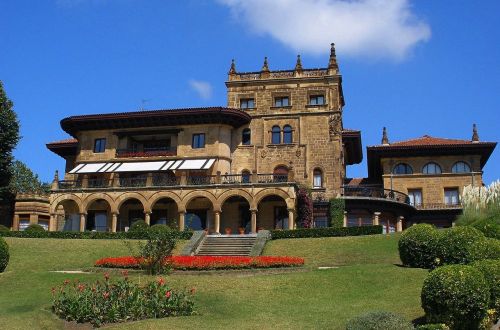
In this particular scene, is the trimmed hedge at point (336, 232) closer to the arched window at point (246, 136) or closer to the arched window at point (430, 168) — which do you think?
the arched window at point (246, 136)

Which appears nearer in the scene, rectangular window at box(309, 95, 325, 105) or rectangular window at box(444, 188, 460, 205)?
rectangular window at box(309, 95, 325, 105)

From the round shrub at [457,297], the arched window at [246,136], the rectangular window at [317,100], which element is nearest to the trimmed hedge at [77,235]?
the arched window at [246,136]

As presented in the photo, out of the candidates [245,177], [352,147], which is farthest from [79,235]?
[352,147]

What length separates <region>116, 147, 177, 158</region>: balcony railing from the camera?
52406 millimetres

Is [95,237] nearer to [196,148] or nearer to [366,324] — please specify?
[196,148]

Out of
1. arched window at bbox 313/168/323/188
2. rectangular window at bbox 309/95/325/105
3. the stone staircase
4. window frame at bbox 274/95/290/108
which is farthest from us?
window frame at bbox 274/95/290/108

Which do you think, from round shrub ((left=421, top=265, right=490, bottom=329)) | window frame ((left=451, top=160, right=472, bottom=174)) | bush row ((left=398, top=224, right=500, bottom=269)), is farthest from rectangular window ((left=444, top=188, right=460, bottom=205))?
round shrub ((left=421, top=265, right=490, bottom=329))

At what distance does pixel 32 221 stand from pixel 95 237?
1413cm

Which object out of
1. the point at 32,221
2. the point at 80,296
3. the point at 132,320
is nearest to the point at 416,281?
the point at 132,320

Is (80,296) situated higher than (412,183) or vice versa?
(412,183)

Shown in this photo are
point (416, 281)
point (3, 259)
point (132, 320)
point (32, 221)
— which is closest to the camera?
point (132, 320)

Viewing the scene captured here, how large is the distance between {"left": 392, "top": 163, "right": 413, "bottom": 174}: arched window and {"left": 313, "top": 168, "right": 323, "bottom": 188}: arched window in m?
7.98

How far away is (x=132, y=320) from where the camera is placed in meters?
19.4

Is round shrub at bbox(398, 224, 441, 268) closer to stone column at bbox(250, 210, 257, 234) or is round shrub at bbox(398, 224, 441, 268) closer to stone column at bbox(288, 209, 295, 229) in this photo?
stone column at bbox(288, 209, 295, 229)
